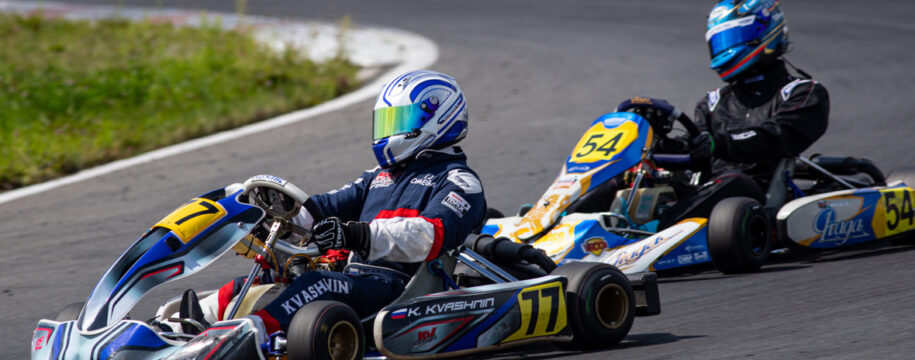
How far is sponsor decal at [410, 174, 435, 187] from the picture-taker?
13.5ft

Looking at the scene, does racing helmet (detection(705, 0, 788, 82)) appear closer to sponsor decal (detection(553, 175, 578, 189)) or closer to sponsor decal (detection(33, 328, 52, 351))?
sponsor decal (detection(553, 175, 578, 189))

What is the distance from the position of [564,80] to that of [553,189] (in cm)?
570

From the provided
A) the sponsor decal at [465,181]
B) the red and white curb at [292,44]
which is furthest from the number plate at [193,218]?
the red and white curb at [292,44]

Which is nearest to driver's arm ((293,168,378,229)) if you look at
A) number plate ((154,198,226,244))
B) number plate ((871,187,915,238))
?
number plate ((154,198,226,244))

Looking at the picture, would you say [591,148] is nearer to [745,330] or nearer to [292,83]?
[745,330]

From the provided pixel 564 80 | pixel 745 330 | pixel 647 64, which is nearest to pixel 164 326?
pixel 745 330

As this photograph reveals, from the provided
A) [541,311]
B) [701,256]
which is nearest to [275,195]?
[541,311]

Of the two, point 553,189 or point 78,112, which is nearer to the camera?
point 553,189

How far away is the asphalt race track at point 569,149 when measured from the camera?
4.43 meters

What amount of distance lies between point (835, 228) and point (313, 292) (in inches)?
127

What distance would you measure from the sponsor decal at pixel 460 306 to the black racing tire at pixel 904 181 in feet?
10.2

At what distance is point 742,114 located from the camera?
249 inches

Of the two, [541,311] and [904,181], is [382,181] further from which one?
[904,181]

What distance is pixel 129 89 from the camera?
34.6 ft
